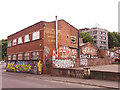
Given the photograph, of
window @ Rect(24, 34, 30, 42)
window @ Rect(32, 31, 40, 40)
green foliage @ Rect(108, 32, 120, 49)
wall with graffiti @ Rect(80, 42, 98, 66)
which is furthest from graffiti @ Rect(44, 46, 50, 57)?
green foliage @ Rect(108, 32, 120, 49)

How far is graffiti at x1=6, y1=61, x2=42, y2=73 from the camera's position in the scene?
72.8ft

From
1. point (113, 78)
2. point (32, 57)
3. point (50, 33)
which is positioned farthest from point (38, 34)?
point (113, 78)

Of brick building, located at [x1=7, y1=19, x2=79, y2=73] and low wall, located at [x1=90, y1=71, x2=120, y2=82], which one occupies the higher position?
brick building, located at [x1=7, y1=19, x2=79, y2=73]

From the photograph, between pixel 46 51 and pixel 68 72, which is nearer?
pixel 68 72

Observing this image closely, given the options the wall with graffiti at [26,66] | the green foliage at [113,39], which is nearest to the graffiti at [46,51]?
→ the wall with graffiti at [26,66]

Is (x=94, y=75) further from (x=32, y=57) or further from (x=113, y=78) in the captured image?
(x=32, y=57)

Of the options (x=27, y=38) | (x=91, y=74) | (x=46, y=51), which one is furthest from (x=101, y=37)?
(x=91, y=74)

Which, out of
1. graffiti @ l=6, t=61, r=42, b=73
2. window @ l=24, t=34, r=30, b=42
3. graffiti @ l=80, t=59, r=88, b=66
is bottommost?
graffiti @ l=6, t=61, r=42, b=73

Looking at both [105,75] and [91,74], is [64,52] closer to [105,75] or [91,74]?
[91,74]

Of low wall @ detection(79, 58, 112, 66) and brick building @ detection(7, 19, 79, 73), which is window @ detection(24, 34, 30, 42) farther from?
low wall @ detection(79, 58, 112, 66)

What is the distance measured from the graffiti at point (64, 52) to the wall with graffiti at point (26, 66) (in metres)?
3.33

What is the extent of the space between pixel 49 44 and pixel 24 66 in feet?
23.8

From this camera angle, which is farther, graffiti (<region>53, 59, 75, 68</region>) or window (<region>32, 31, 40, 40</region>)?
window (<region>32, 31, 40, 40</region>)

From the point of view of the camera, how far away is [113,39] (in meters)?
76.2
